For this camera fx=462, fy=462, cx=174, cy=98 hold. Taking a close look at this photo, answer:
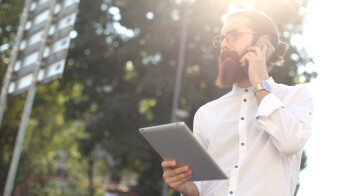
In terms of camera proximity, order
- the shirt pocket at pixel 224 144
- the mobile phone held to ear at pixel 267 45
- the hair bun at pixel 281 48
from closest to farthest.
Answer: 1. the shirt pocket at pixel 224 144
2. the mobile phone held to ear at pixel 267 45
3. the hair bun at pixel 281 48

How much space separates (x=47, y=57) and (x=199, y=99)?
9.06m

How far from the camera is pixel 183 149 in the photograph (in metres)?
2.39

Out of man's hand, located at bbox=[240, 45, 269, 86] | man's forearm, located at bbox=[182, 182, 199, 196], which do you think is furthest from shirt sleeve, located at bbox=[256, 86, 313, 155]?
man's forearm, located at bbox=[182, 182, 199, 196]

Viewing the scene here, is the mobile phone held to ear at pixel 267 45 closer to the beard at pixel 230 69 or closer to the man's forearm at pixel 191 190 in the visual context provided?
the beard at pixel 230 69

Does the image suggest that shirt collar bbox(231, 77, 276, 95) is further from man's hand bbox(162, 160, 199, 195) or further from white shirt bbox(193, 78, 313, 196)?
man's hand bbox(162, 160, 199, 195)

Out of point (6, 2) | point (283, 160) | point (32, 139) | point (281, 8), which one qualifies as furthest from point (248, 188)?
point (32, 139)

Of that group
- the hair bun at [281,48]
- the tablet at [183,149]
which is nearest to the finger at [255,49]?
the hair bun at [281,48]

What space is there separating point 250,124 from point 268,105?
0.93 feet

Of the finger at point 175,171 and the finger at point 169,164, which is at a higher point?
the finger at point 169,164

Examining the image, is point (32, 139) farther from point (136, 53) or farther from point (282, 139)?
point (282, 139)

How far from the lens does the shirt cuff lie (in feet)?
7.98

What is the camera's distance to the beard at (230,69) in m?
2.89

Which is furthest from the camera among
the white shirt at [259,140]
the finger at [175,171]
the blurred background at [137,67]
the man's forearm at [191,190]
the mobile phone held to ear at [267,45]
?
the blurred background at [137,67]

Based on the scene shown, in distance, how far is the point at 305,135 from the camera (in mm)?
2408
